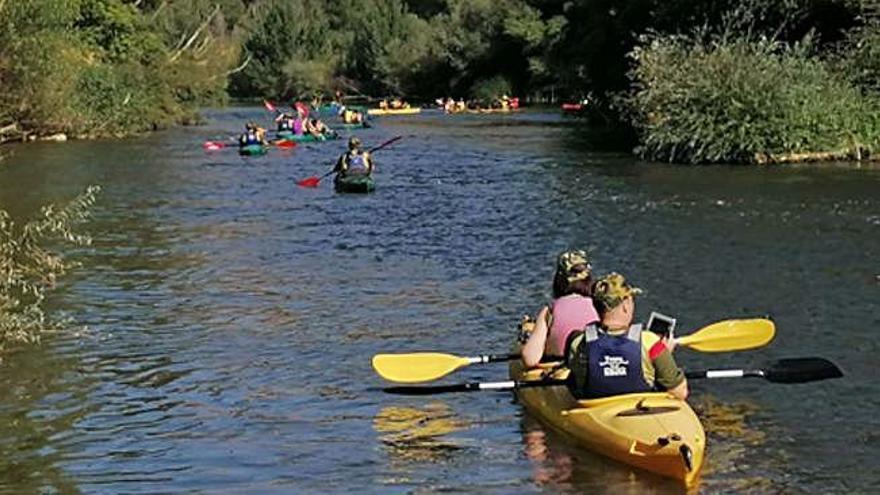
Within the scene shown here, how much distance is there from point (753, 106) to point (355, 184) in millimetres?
10028

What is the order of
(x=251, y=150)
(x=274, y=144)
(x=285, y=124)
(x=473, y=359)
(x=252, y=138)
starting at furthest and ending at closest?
(x=285, y=124) < (x=274, y=144) < (x=252, y=138) < (x=251, y=150) < (x=473, y=359)

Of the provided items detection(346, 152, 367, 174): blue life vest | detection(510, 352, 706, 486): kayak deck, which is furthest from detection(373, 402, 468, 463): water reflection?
detection(346, 152, 367, 174): blue life vest

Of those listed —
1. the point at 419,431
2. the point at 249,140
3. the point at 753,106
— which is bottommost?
the point at 419,431

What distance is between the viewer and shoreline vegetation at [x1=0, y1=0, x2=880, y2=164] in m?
31.8

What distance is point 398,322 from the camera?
14242mm

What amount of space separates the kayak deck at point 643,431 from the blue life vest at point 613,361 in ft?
0.24

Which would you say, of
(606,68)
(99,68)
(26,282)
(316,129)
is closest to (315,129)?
(316,129)

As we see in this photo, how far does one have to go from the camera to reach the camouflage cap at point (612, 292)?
27.5ft

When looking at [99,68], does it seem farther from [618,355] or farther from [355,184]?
[618,355]

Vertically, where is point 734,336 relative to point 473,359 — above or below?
above

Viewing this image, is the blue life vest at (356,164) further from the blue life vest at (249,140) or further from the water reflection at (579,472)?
the water reflection at (579,472)

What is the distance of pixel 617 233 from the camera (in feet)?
68.1

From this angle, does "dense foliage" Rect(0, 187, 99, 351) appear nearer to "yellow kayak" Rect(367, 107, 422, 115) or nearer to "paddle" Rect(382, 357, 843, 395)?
"paddle" Rect(382, 357, 843, 395)

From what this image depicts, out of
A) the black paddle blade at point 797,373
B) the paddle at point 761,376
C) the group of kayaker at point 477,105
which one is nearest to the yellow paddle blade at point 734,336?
the paddle at point 761,376
